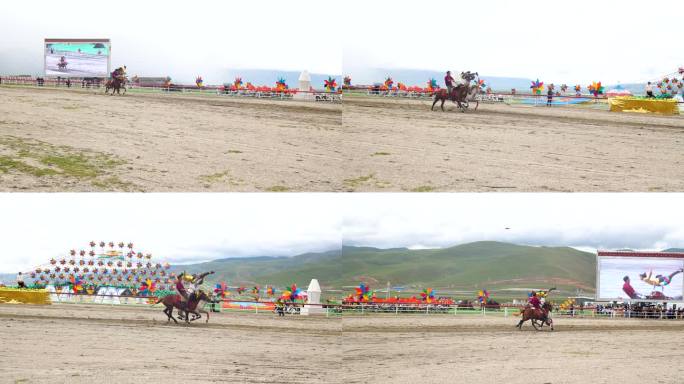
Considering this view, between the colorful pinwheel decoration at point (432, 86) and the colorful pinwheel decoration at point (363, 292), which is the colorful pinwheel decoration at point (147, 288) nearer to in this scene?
the colorful pinwheel decoration at point (363, 292)

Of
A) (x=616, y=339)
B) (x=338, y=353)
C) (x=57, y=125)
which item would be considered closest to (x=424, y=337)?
(x=338, y=353)

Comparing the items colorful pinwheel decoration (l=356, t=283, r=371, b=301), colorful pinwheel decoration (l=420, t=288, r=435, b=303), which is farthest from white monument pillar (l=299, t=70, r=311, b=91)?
colorful pinwheel decoration (l=420, t=288, r=435, b=303)

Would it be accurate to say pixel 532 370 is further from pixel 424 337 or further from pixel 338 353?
pixel 338 353

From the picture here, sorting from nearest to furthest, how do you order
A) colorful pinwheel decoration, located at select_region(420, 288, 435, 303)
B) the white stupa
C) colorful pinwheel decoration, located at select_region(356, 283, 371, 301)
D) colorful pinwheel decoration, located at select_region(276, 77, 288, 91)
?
1. the white stupa
2. colorful pinwheel decoration, located at select_region(276, 77, 288, 91)
3. colorful pinwheel decoration, located at select_region(356, 283, 371, 301)
4. colorful pinwheel decoration, located at select_region(420, 288, 435, 303)

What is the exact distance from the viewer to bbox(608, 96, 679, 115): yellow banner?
6770mm

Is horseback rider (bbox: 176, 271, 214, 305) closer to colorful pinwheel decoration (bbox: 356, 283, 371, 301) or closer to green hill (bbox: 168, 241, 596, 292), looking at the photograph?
green hill (bbox: 168, 241, 596, 292)

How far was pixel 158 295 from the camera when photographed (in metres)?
6.50

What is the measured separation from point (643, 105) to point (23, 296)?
5.99 m

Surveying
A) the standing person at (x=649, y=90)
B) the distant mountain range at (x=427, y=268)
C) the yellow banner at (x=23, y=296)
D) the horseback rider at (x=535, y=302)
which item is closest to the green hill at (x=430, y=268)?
the distant mountain range at (x=427, y=268)

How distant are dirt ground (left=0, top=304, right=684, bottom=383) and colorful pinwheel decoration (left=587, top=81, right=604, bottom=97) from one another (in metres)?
2.11

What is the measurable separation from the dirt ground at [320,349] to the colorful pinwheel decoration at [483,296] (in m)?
0.17

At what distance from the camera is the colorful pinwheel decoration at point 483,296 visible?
6.73 m

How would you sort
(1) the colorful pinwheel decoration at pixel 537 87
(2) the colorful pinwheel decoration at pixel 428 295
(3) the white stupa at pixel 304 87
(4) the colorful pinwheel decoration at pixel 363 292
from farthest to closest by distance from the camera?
(2) the colorful pinwheel decoration at pixel 428 295 < (1) the colorful pinwheel decoration at pixel 537 87 < (4) the colorful pinwheel decoration at pixel 363 292 < (3) the white stupa at pixel 304 87

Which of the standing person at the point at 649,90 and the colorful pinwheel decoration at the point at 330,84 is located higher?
the standing person at the point at 649,90
